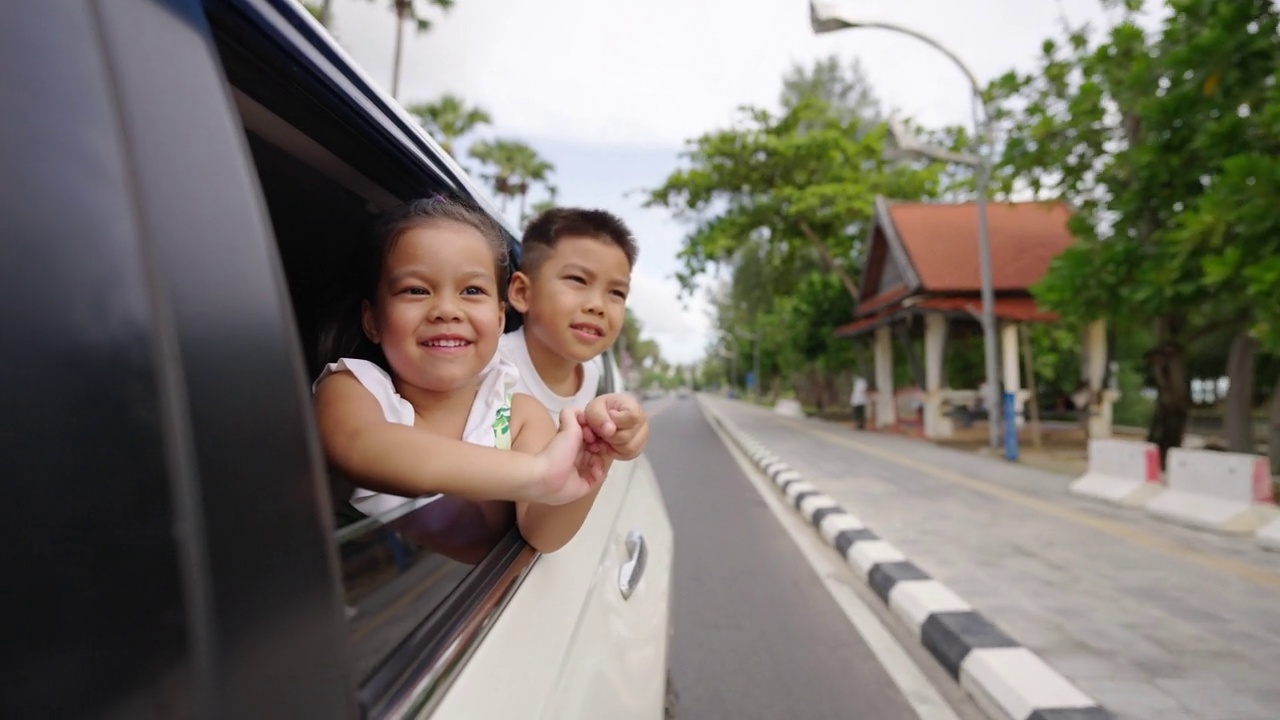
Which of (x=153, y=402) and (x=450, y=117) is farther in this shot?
(x=450, y=117)

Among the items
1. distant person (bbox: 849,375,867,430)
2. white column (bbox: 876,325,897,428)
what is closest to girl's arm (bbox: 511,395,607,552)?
white column (bbox: 876,325,897,428)

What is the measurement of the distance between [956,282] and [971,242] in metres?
2.04

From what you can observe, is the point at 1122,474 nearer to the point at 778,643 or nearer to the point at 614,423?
the point at 778,643

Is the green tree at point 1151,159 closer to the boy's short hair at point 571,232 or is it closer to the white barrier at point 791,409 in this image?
the boy's short hair at point 571,232

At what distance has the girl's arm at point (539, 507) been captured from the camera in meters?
1.23

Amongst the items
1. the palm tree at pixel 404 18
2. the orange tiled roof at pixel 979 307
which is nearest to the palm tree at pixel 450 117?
the palm tree at pixel 404 18

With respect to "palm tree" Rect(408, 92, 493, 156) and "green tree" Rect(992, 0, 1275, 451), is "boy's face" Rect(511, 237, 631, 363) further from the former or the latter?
"palm tree" Rect(408, 92, 493, 156)

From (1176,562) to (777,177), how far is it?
54.3ft

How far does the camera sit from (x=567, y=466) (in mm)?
1040

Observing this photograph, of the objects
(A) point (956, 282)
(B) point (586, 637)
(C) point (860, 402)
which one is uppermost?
(A) point (956, 282)

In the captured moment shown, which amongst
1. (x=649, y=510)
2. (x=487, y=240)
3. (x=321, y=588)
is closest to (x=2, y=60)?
(x=321, y=588)

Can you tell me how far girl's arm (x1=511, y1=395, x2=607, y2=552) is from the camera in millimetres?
1231

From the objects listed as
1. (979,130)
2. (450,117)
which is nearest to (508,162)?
(450,117)

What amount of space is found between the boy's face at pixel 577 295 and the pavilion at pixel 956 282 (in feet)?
47.7
